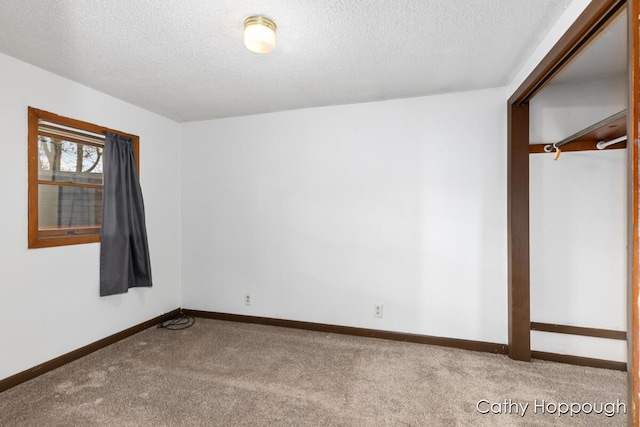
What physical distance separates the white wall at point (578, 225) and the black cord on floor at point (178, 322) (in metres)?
3.35

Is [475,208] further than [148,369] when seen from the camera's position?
Yes

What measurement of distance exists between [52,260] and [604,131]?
13.5 feet

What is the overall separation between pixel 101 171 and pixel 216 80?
142 cm

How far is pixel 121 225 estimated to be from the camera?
283cm

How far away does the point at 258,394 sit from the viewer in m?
2.01

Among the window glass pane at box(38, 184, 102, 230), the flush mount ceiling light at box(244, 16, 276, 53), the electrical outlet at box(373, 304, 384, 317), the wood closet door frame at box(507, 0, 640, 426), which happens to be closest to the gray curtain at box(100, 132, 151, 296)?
the window glass pane at box(38, 184, 102, 230)

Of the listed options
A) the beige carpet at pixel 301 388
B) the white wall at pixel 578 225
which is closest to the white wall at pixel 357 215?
the white wall at pixel 578 225

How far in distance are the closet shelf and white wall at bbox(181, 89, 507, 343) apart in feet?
1.90

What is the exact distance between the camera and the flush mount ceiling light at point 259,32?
5.35 feet

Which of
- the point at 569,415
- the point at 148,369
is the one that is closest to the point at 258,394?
the point at 148,369

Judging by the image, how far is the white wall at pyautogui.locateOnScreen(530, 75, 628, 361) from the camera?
2383 mm

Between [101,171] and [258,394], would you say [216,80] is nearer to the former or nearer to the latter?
[101,171]

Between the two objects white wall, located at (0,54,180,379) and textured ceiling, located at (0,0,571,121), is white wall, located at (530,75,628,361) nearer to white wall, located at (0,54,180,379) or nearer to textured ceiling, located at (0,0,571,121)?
textured ceiling, located at (0,0,571,121)

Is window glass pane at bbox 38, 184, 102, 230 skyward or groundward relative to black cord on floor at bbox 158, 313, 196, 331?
skyward
